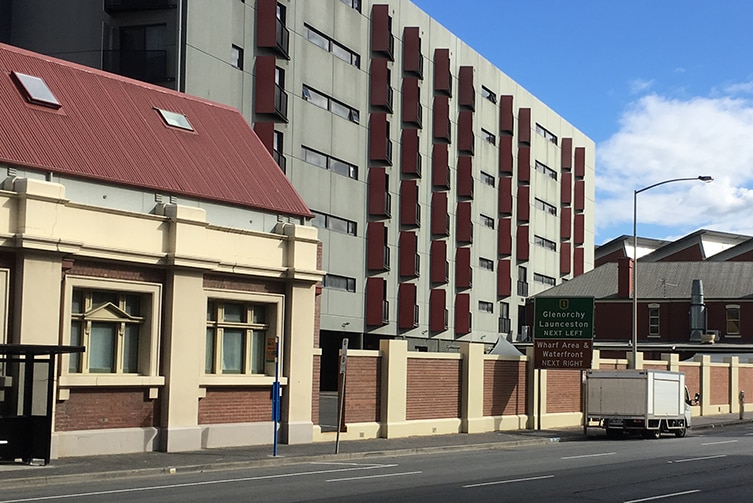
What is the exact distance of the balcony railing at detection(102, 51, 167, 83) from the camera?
43.7 metres

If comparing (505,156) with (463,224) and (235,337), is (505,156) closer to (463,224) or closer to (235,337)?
(463,224)

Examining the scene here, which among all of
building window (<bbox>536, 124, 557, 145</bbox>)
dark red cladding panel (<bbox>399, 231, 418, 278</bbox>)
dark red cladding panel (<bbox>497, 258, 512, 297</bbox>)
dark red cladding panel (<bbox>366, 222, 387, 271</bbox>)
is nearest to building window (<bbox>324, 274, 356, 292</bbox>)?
dark red cladding panel (<bbox>366, 222, 387, 271</bbox>)

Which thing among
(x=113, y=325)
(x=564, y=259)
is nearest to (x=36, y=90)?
(x=113, y=325)

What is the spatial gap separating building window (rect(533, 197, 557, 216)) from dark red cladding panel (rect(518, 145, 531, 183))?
356 centimetres

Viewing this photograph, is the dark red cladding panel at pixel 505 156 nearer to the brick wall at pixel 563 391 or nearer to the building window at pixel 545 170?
the building window at pixel 545 170

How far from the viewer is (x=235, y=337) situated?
2733 centimetres

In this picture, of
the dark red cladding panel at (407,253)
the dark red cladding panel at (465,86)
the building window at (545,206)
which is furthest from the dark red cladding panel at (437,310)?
the building window at (545,206)

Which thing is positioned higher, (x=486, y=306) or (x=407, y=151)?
(x=407, y=151)

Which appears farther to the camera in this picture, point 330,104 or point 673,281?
point 673,281

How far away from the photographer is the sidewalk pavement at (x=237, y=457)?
19625 millimetres

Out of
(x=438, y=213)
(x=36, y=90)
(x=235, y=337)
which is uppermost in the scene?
(x=438, y=213)

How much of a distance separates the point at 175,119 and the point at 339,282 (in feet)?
95.4

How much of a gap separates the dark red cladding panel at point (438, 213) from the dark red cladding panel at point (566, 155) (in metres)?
23.6

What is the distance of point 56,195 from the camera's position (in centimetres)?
2209
